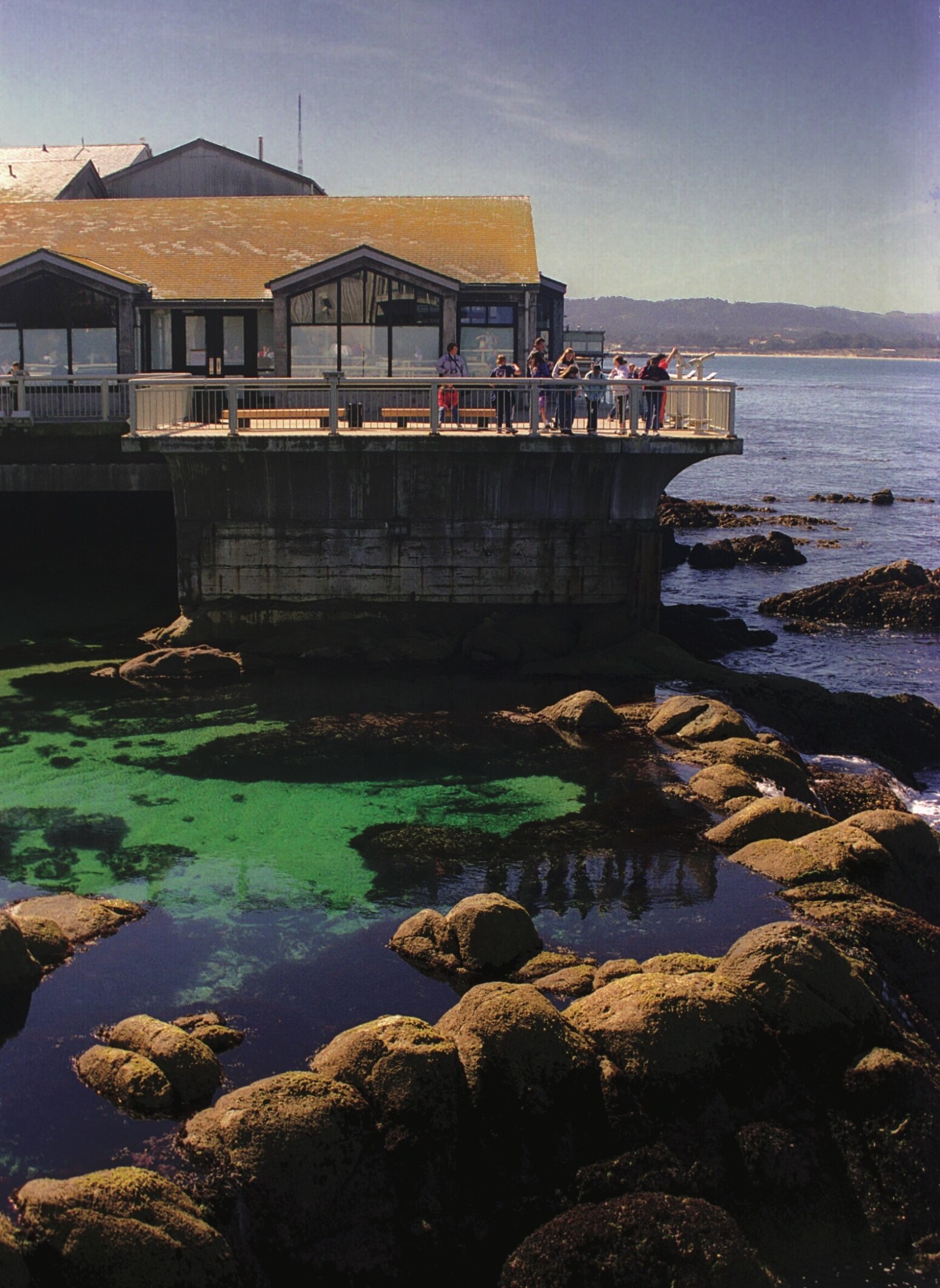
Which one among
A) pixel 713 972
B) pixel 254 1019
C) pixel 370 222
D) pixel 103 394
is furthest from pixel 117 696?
pixel 370 222

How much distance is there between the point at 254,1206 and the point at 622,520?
17.1 m

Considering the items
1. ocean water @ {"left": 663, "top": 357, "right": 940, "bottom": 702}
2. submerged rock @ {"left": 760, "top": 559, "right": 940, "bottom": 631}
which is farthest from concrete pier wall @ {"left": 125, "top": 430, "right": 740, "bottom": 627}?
submerged rock @ {"left": 760, "top": 559, "right": 940, "bottom": 631}

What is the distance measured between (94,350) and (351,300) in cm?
609

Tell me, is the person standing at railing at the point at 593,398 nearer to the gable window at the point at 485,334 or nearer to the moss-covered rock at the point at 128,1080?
the gable window at the point at 485,334

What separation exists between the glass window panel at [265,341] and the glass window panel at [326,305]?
1666 mm

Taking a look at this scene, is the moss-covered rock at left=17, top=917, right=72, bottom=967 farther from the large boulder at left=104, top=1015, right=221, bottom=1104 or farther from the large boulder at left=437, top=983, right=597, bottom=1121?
the large boulder at left=437, top=983, right=597, bottom=1121

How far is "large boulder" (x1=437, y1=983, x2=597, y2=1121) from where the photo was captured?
10.2 metres

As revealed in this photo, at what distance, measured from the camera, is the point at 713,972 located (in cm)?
1173

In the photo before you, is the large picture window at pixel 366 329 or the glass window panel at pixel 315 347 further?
the glass window panel at pixel 315 347

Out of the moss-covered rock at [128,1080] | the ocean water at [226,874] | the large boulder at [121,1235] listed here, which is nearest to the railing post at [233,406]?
the ocean water at [226,874]

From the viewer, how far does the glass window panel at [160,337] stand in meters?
29.1

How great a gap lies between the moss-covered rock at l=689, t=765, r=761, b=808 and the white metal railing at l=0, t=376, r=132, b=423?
1388 centimetres

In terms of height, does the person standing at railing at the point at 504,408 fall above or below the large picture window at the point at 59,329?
below

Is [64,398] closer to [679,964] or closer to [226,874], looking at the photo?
[226,874]
